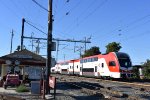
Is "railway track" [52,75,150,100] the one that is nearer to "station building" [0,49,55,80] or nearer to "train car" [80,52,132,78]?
"station building" [0,49,55,80]

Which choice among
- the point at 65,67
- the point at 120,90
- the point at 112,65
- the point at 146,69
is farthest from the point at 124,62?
the point at 65,67

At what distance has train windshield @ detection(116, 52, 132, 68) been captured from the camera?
4158 centimetres

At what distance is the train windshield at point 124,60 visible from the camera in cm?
4158

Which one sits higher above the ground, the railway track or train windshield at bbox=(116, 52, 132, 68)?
train windshield at bbox=(116, 52, 132, 68)

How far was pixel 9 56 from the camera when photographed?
33.2 metres

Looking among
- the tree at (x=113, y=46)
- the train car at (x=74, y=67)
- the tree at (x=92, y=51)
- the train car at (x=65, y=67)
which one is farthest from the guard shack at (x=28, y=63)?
the tree at (x=92, y=51)

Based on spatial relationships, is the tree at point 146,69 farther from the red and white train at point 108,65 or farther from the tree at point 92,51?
the tree at point 92,51

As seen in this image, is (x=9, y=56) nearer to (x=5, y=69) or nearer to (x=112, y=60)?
(x=5, y=69)

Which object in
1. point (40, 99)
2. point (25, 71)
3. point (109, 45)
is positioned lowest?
point (40, 99)

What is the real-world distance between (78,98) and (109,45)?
63836 millimetres

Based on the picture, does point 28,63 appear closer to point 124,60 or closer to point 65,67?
point 124,60

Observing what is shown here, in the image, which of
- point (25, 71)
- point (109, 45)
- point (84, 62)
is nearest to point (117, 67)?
point (25, 71)

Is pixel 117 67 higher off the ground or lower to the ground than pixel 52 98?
higher

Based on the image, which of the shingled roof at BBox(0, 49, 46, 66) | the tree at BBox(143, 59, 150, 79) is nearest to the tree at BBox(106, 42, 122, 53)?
the tree at BBox(143, 59, 150, 79)
